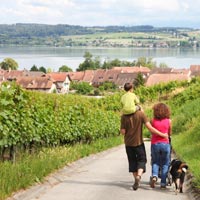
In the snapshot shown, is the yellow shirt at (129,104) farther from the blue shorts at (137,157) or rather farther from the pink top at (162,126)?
the blue shorts at (137,157)

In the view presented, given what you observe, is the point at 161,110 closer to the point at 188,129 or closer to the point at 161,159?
the point at 161,159

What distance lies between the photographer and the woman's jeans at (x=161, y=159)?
8477 mm

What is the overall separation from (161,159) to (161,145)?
0.84ft

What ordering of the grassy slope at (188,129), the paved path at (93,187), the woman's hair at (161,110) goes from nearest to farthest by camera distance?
the paved path at (93,187)
the woman's hair at (161,110)
the grassy slope at (188,129)

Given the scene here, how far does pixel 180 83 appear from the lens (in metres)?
43.7

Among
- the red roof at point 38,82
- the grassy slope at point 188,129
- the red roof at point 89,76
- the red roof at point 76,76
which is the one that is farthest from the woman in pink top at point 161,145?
the red roof at point 76,76

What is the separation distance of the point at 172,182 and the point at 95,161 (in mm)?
4169

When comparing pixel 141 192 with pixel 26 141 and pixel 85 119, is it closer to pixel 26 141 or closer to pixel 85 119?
pixel 26 141

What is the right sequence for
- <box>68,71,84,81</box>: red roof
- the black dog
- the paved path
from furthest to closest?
<box>68,71,84,81</box>: red roof
the black dog
the paved path

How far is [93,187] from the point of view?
28.6 ft

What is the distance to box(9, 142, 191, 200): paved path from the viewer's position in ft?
25.9

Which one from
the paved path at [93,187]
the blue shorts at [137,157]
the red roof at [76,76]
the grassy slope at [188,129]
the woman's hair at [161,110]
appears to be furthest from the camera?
the red roof at [76,76]

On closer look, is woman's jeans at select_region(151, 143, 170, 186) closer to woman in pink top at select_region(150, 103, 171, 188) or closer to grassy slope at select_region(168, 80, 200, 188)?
woman in pink top at select_region(150, 103, 171, 188)

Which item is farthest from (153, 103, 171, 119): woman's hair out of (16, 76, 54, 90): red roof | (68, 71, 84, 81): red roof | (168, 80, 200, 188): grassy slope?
(68, 71, 84, 81): red roof
